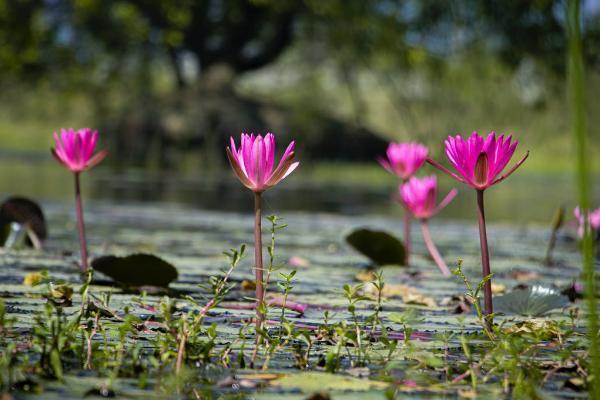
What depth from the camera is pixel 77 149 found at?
2.34 metres

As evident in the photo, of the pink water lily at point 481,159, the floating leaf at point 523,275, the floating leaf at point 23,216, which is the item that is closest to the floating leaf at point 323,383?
the pink water lily at point 481,159

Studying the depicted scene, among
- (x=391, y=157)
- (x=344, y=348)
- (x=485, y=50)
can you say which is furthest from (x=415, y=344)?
(x=485, y=50)

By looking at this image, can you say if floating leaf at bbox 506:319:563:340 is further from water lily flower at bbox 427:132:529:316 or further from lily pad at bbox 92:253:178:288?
lily pad at bbox 92:253:178:288

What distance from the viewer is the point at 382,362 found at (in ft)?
4.87

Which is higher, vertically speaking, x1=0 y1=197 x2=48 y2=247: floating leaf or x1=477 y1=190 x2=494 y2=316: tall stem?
x1=0 y1=197 x2=48 y2=247: floating leaf

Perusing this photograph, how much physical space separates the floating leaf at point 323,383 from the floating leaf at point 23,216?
6.83 ft

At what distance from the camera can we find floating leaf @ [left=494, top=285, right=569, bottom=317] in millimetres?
2096

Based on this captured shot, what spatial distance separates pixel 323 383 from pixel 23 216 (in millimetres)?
2202

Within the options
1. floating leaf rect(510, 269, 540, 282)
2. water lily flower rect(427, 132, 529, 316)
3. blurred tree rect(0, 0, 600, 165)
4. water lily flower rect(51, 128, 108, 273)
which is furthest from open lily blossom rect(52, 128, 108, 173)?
blurred tree rect(0, 0, 600, 165)

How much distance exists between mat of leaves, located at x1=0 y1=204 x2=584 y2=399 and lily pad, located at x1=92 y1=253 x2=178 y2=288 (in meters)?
0.05

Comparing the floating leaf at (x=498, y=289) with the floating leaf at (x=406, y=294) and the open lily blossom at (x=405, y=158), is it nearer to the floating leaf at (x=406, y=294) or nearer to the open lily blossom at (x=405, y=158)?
the floating leaf at (x=406, y=294)

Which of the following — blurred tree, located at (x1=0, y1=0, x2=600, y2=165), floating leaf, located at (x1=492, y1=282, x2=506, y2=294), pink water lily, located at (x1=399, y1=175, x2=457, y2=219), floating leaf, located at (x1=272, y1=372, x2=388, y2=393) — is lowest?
floating leaf, located at (x1=272, y1=372, x2=388, y2=393)

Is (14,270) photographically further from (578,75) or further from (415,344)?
(578,75)

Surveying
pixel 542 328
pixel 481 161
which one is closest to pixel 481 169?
pixel 481 161
